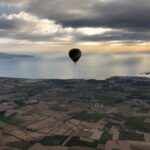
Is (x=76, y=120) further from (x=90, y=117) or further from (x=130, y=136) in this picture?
(x=130, y=136)

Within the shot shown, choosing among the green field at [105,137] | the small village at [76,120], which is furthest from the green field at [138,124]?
the green field at [105,137]

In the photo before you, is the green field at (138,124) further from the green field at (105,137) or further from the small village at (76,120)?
the green field at (105,137)

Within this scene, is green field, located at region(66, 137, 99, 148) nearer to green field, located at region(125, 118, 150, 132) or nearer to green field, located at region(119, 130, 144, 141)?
green field, located at region(119, 130, 144, 141)

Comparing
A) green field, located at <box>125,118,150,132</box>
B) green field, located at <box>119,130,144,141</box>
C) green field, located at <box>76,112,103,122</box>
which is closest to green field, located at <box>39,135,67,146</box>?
green field, located at <box>119,130,144,141</box>

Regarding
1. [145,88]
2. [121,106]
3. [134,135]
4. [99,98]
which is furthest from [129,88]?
[134,135]

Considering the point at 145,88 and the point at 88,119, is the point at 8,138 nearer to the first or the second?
the point at 88,119

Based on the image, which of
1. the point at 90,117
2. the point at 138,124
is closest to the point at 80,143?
the point at 138,124

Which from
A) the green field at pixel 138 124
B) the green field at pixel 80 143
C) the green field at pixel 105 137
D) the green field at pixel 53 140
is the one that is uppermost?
the green field at pixel 53 140
